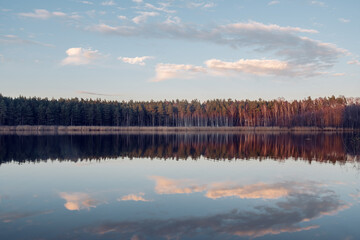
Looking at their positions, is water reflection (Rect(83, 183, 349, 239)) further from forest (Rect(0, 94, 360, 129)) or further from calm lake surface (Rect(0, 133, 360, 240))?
forest (Rect(0, 94, 360, 129))

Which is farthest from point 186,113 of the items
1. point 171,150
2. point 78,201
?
point 78,201

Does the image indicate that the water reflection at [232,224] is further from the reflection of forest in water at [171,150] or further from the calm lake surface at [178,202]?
the reflection of forest in water at [171,150]

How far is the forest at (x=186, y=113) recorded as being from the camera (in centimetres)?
9744

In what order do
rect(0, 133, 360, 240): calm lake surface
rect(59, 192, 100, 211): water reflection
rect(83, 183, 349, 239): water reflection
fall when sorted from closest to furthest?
rect(83, 183, 349, 239): water reflection
rect(0, 133, 360, 240): calm lake surface
rect(59, 192, 100, 211): water reflection

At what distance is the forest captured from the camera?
97.4m

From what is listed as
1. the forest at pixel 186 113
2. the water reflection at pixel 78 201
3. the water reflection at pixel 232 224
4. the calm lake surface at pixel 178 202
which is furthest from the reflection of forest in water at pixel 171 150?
the forest at pixel 186 113

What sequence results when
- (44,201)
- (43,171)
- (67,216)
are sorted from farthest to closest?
(43,171)
(44,201)
(67,216)

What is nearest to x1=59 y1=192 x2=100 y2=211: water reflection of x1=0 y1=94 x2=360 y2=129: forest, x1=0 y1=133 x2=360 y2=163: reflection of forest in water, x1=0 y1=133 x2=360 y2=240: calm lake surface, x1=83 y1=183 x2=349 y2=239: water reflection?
x1=0 y1=133 x2=360 y2=240: calm lake surface

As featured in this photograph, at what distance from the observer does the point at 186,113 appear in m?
127

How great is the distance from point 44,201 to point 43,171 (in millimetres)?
7325

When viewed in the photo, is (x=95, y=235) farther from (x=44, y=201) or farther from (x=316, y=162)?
(x=316, y=162)

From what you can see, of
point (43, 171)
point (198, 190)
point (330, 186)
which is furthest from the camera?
point (43, 171)

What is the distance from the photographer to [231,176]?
16.5 m

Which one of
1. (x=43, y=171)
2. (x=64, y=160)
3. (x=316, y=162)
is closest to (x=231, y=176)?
(x=316, y=162)
